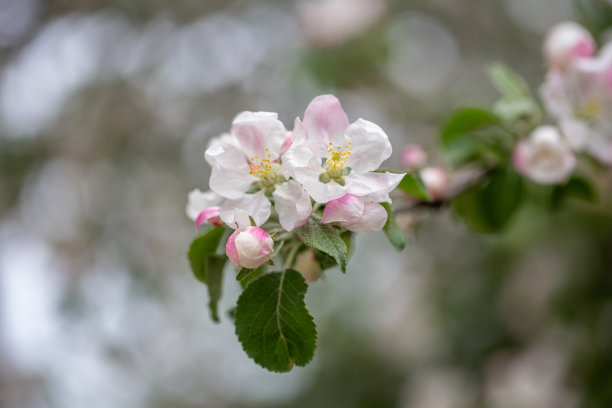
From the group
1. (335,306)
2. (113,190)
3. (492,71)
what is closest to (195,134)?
(113,190)

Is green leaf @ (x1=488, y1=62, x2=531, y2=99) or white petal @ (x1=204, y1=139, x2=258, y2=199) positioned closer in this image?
white petal @ (x1=204, y1=139, x2=258, y2=199)

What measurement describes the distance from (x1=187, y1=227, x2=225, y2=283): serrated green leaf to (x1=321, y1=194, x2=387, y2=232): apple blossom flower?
0.16 metres

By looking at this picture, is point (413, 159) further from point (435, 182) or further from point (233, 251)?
point (233, 251)

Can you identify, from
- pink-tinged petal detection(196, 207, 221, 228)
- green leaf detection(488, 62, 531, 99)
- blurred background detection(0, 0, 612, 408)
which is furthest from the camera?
blurred background detection(0, 0, 612, 408)

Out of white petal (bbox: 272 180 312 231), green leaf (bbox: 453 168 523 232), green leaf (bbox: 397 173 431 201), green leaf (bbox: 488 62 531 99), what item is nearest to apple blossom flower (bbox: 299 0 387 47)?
green leaf (bbox: 488 62 531 99)

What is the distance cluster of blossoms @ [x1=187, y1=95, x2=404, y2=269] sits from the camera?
533 millimetres

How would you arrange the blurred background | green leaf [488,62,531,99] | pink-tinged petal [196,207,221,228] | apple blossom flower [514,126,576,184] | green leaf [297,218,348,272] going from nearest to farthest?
1. green leaf [297,218,348,272]
2. pink-tinged petal [196,207,221,228]
3. apple blossom flower [514,126,576,184]
4. green leaf [488,62,531,99]
5. the blurred background

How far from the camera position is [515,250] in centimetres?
203

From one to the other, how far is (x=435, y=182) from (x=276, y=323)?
0.42 metres

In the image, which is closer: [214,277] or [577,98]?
[214,277]

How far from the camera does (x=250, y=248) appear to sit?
510mm

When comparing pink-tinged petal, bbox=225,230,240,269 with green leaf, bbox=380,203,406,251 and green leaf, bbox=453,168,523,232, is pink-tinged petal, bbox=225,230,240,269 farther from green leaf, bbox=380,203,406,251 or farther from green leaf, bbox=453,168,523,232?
green leaf, bbox=453,168,523,232

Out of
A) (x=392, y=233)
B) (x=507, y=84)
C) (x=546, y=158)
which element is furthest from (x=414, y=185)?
(x=507, y=84)

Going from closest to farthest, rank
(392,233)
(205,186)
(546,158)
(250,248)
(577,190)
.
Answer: (250,248), (392,233), (546,158), (577,190), (205,186)
